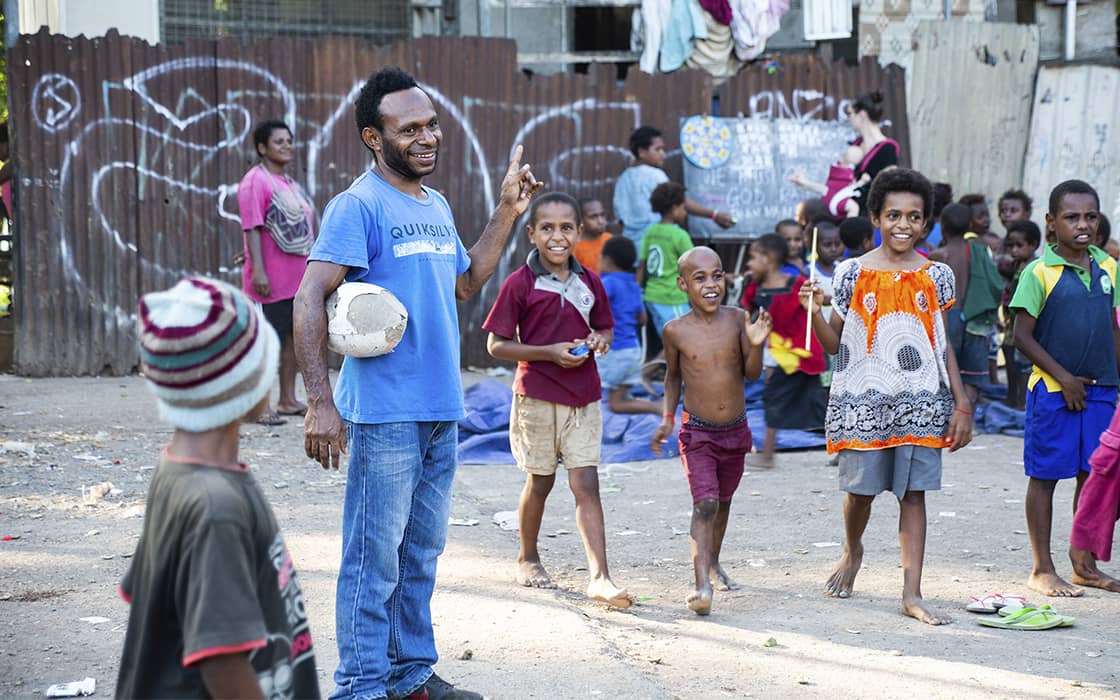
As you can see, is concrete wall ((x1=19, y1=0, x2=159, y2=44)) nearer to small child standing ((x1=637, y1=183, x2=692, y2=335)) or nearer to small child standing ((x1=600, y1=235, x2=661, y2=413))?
small child standing ((x1=637, y1=183, x2=692, y2=335))

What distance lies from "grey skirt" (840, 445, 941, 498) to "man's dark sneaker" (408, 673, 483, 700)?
1907mm

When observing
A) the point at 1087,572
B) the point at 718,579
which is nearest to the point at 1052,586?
the point at 1087,572

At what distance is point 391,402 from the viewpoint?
3875 millimetres

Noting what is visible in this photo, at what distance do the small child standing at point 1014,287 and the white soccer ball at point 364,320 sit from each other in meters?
6.37

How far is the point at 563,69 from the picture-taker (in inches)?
521

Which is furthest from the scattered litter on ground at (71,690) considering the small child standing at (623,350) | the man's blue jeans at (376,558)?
the small child standing at (623,350)

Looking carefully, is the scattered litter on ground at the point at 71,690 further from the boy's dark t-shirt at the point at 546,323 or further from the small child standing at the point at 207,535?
the boy's dark t-shirt at the point at 546,323

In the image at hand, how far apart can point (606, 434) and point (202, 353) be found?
6.45 meters

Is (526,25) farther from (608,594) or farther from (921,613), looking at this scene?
(921,613)

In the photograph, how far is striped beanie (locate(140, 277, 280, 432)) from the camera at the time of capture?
7.93 feet

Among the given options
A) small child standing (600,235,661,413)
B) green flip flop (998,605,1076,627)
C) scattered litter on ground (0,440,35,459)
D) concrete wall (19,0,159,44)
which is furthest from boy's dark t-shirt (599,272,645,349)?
concrete wall (19,0,159,44)

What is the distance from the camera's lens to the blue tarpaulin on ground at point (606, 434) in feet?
27.7

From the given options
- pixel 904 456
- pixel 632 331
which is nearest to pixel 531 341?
pixel 904 456

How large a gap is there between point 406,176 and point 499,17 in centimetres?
932
